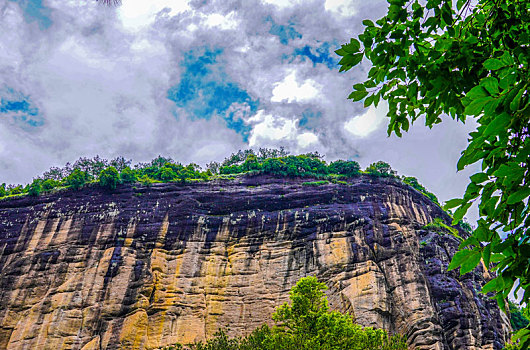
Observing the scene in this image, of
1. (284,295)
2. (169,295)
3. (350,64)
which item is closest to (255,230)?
(284,295)

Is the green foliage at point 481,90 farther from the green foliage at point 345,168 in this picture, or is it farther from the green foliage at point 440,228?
the green foliage at point 345,168

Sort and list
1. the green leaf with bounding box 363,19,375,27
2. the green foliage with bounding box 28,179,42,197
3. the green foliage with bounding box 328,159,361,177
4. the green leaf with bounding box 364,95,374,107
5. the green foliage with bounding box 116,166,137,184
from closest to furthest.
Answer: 1. the green leaf with bounding box 363,19,375,27
2. the green leaf with bounding box 364,95,374,107
3. the green foliage with bounding box 28,179,42,197
4. the green foliage with bounding box 116,166,137,184
5. the green foliage with bounding box 328,159,361,177

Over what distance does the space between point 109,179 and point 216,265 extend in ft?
35.3

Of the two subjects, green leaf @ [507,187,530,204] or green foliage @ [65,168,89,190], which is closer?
green leaf @ [507,187,530,204]

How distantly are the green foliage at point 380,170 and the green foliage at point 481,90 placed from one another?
31.4m

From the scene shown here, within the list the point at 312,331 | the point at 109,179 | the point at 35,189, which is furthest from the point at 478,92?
the point at 35,189

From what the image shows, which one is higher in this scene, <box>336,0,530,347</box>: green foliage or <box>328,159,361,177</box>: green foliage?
<box>328,159,361,177</box>: green foliage

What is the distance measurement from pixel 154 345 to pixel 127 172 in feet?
44.8

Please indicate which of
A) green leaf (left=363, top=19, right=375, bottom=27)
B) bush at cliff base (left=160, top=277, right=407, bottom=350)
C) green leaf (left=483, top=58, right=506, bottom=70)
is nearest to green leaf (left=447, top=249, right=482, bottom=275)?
green leaf (left=483, top=58, right=506, bottom=70)

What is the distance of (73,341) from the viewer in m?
23.0

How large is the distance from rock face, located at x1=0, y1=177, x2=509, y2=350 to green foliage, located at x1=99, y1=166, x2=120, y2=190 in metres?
0.88

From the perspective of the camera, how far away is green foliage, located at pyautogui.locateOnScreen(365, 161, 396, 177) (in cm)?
3281

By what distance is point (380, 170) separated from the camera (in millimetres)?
33969

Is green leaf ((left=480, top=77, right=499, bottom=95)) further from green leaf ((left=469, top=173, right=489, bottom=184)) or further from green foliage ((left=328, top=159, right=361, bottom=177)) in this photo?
green foliage ((left=328, top=159, right=361, bottom=177))
